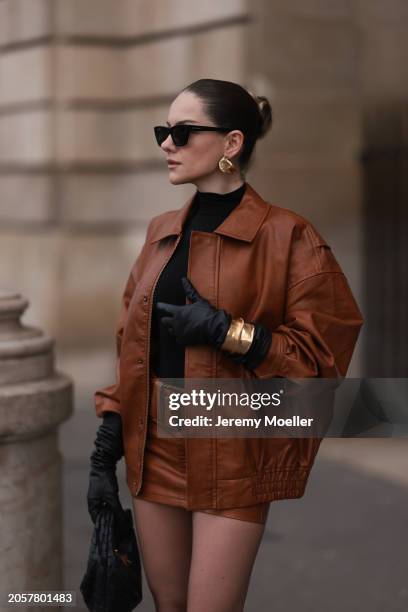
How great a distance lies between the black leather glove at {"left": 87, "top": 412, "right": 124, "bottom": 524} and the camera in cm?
296

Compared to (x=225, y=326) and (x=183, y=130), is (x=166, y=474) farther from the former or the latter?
(x=183, y=130)

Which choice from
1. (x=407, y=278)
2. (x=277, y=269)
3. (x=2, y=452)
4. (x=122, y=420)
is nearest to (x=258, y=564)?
(x=2, y=452)

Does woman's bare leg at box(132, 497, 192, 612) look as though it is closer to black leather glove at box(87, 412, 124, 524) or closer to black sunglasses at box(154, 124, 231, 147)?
black leather glove at box(87, 412, 124, 524)

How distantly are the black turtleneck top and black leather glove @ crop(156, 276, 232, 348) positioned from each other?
102 millimetres

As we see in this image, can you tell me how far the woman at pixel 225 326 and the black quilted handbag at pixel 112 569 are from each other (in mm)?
206

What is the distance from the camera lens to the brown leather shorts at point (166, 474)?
2738 millimetres

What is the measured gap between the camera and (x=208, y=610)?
9.01ft

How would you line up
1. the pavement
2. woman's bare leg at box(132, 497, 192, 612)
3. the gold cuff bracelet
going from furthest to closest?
the pavement, woman's bare leg at box(132, 497, 192, 612), the gold cuff bracelet

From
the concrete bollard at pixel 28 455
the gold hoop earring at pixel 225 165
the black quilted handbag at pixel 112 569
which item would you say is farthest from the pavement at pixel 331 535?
the gold hoop earring at pixel 225 165

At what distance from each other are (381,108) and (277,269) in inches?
225

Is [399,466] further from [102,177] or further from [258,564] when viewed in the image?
[102,177]

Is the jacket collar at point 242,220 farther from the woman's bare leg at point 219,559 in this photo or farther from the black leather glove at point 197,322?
the woman's bare leg at point 219,559

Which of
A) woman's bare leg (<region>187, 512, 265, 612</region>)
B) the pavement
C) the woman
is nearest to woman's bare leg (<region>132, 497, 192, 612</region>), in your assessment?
the woman

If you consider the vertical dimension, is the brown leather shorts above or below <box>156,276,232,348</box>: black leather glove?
below
